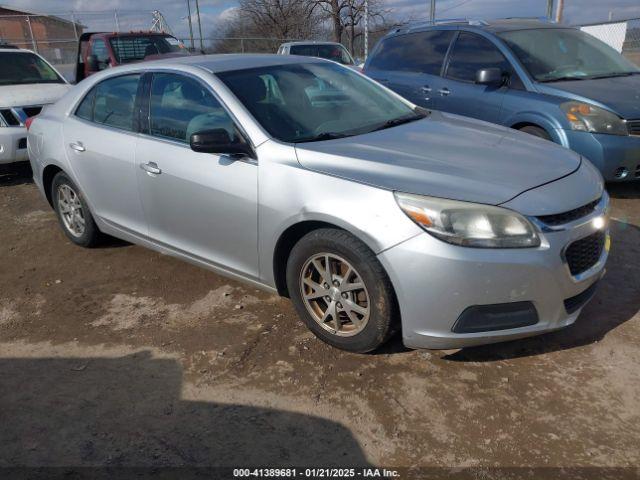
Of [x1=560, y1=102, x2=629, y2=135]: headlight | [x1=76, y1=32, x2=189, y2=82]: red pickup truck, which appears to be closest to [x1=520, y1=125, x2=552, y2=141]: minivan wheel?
[x1=560, y1=102, x2=629, y2=135]: headlight

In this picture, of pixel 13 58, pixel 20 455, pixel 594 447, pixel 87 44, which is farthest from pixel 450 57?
pixel 87 44

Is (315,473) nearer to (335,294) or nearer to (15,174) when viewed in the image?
(335,294)

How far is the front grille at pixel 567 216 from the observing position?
2713 mm

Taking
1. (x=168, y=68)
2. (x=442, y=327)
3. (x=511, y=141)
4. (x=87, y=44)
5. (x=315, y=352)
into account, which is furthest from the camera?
(x=87, y=44)

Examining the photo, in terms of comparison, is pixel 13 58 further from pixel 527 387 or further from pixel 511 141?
pixel 527 387

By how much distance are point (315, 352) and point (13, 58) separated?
8196mm

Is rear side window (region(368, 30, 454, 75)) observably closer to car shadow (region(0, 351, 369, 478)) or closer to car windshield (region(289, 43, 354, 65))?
car shadow (region(0, 351, 369, 478))

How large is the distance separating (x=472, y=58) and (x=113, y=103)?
396 centimetres

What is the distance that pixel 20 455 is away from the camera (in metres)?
2.57

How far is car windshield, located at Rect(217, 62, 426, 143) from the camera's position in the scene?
11.3 feet

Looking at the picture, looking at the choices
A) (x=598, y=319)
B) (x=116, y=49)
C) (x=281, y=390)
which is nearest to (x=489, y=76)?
(x=598, y=319)

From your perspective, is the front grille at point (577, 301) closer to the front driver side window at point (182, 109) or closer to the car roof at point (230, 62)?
the front driver side window at point (182, 109)

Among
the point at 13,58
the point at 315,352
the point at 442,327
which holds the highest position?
the point at 13,58

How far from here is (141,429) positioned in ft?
8.82
